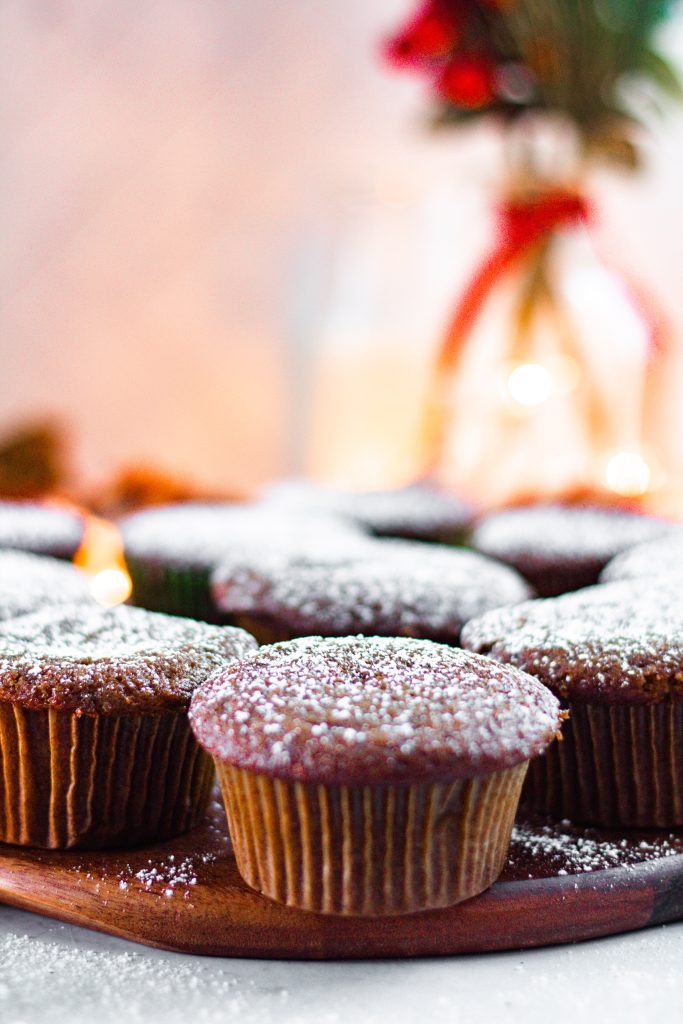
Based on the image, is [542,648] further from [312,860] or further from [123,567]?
[123,567]

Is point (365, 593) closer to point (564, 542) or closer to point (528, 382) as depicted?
point (564, 542)

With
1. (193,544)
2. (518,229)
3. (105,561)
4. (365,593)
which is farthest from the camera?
(518,229)

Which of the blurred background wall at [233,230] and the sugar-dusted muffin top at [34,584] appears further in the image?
the blurred background wall at [233,230]

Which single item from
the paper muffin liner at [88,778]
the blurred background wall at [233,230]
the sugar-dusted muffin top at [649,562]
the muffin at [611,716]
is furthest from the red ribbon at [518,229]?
the paper muffin liner at [88,778]

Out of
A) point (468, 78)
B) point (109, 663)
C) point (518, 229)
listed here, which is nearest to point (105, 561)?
point (109, 663)

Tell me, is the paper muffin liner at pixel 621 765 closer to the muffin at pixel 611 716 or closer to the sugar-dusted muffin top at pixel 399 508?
the muffin at pixel 611 716

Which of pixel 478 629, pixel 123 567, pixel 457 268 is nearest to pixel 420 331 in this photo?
pixel 457 268
